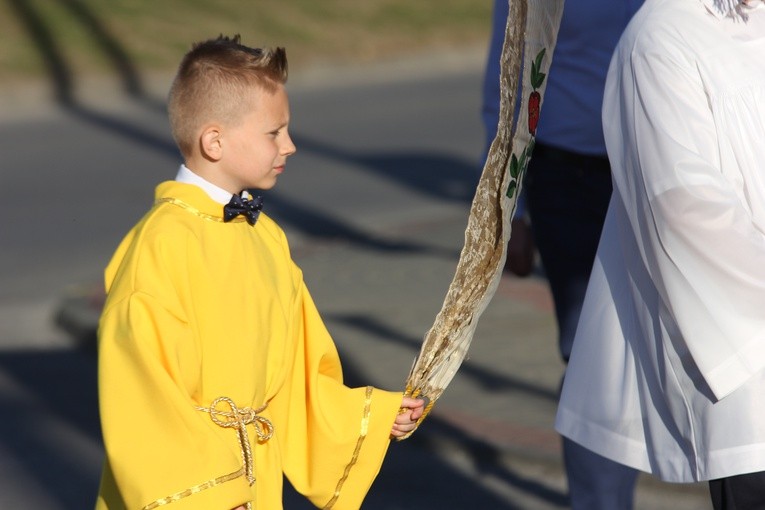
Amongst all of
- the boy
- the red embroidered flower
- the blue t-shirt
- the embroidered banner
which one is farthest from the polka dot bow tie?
the blue t-shirt

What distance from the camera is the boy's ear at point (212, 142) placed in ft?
9.84

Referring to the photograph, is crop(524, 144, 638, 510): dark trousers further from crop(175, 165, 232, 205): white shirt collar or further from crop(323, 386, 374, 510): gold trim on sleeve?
crop(175, 165, 232, 205): white shirt collar

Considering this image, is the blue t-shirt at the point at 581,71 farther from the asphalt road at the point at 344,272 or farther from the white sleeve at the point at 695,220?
the asphalt road at the point at 344,272

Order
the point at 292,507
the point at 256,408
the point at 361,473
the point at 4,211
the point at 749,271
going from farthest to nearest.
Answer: the point at 4,211, the point at 292,507, the point at 361,473, the point at 256,408, the point at 749,271

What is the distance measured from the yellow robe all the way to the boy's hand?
35mm

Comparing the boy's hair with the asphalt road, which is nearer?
the boy's hair

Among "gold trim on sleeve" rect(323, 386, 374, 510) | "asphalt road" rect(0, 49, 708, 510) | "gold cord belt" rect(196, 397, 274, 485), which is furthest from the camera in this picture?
"asphalt road" rect(0, 49, 708, 510)

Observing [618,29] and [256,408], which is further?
[618,29]

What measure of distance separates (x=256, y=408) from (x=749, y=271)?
106 cm

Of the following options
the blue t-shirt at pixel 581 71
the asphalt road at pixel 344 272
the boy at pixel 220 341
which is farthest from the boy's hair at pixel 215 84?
the asphalt road at pixel 344 272

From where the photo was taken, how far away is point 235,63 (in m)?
3.00

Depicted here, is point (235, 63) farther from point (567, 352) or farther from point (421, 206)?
point (421, 206)

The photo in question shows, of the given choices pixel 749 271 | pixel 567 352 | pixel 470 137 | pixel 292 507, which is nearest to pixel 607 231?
pixel 749 271

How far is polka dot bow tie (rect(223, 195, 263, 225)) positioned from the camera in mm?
3026
